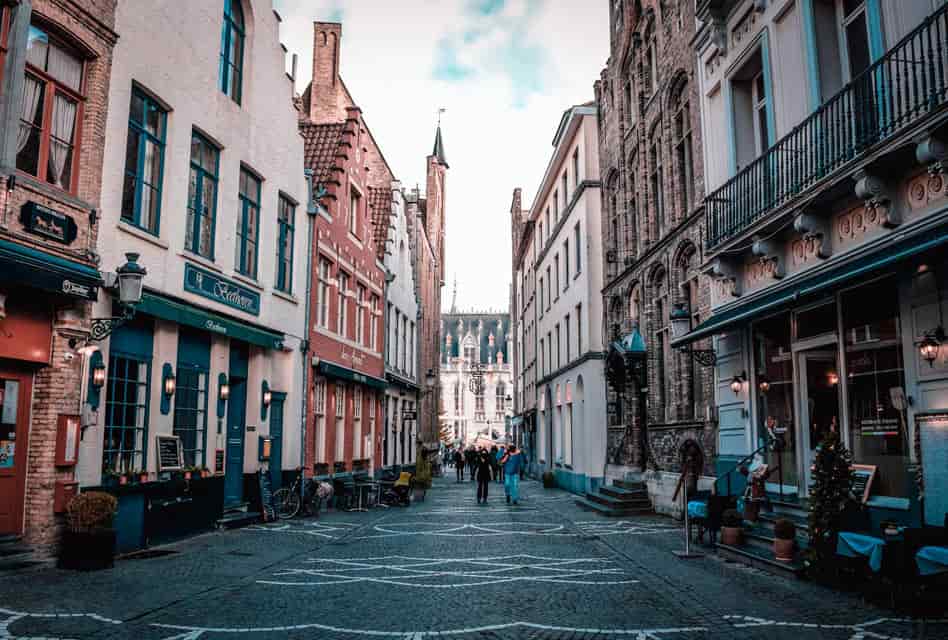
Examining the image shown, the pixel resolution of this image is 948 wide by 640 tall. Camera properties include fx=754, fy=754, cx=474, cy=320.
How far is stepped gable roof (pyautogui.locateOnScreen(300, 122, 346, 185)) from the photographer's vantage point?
2356 cm

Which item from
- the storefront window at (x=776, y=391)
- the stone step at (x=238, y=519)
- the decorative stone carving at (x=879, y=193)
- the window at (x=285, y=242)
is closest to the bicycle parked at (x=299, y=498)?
the stone step at (x=238, y=519)

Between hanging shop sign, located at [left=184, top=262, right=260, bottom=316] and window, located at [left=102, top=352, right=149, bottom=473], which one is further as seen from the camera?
→ hanging shop sign, located at [left=184, top=262, right=260, bottom=316]

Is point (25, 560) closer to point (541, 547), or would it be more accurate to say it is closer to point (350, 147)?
point (541, 547)

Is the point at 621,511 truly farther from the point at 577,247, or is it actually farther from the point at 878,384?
the point at 577,247

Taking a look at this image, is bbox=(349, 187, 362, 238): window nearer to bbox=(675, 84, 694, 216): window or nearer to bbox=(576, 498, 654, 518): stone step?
bbox=(675, 84, 694, 216): window

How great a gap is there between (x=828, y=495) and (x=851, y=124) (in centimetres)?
507

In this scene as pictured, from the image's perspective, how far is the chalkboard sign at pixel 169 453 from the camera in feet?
44.9

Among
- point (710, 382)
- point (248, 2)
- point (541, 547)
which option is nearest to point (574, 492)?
point (710, 382)

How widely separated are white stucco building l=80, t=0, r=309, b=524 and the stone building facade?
975 cm

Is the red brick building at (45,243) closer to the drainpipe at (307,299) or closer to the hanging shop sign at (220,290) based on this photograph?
the hanging shop sign at (220,290)

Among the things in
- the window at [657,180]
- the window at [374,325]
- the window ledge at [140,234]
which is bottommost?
the window ledge at [140,234]

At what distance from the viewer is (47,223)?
10.6 meters

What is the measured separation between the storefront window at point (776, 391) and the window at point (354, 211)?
583 inches

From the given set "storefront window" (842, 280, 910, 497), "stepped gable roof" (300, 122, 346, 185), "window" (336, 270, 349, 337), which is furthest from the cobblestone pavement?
"stepped gable roof" (300, 122, 346, 185)
